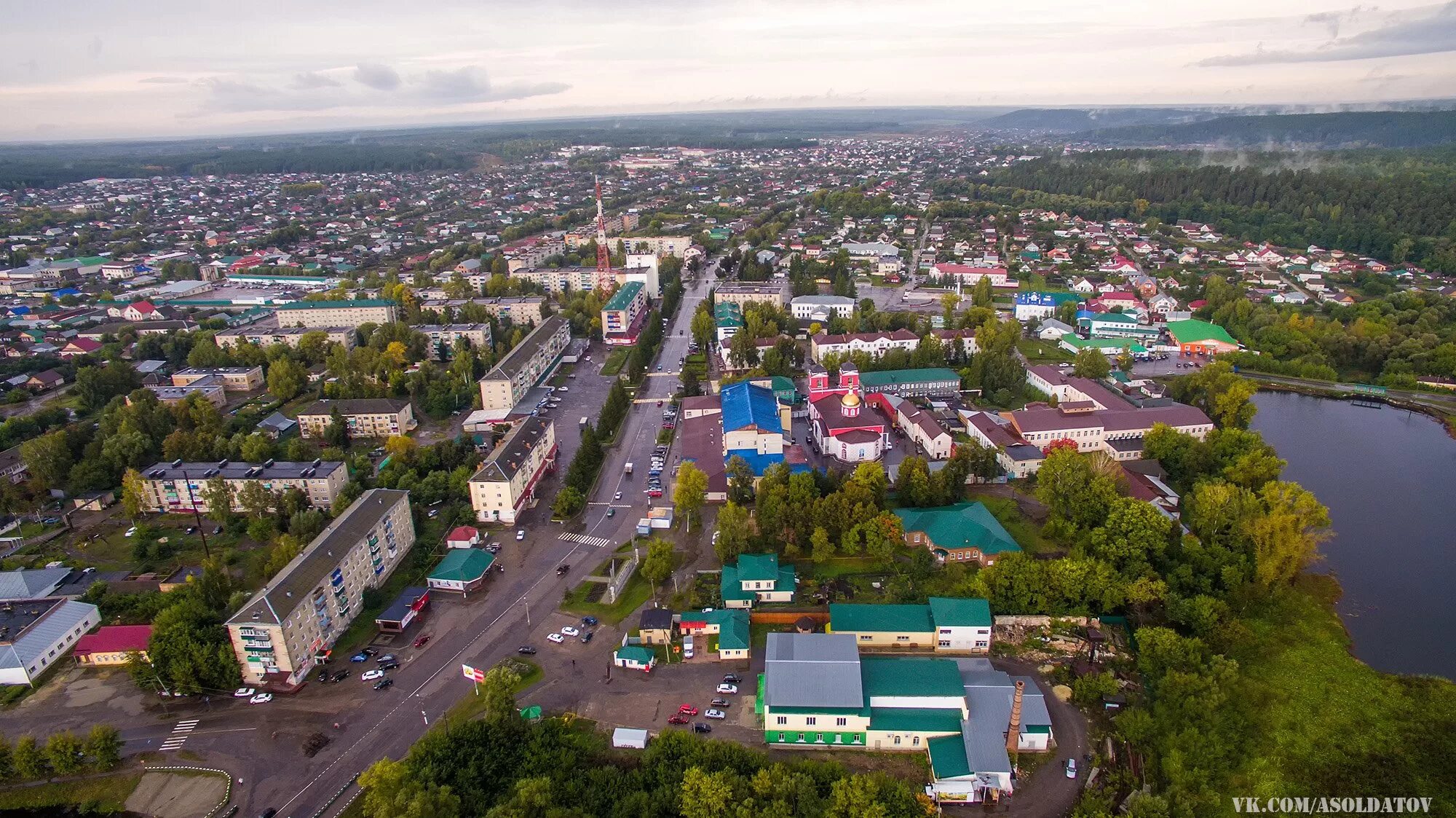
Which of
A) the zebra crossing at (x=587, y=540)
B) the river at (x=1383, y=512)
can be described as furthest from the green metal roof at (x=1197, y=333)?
the zebra crossing at (x=587, y=540)

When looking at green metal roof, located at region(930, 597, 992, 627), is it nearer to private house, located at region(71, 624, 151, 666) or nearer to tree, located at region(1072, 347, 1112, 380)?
private house, located at region(71, 624, 151, 666)

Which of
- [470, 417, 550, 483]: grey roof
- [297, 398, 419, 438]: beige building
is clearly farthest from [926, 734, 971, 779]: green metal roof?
[297, 398, 419, 438]: beige building

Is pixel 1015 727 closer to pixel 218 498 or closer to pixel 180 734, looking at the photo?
pixel 180 734

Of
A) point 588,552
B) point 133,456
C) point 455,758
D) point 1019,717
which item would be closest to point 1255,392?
point 1019,717

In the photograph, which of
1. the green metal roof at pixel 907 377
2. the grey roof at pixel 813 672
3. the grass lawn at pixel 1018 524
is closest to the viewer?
the grey roof at pixel 813 672

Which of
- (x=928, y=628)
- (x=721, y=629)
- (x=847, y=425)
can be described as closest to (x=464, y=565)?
(x=721, y=629)

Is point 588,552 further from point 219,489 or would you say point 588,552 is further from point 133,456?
point 133,456

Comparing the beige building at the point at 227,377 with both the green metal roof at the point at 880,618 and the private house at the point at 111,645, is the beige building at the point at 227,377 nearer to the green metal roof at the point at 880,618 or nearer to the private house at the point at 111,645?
the private house at the point at 111,645
